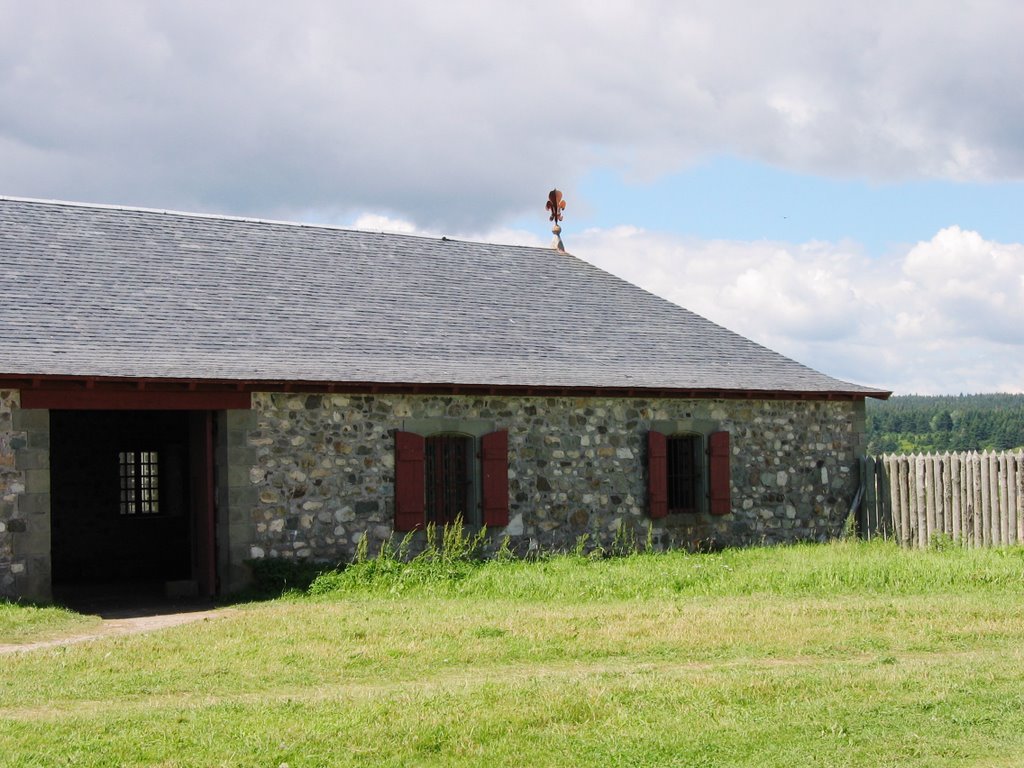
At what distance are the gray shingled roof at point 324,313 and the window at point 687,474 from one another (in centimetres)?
93

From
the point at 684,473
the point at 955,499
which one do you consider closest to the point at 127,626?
the point at 684,473

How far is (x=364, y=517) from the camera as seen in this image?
599 inches

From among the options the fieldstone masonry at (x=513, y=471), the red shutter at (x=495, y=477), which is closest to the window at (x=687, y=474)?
the fieldstone masonry at (x=513, y=471)

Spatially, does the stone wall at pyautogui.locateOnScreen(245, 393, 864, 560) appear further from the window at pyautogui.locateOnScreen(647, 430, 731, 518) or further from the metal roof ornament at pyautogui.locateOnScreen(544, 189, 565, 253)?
the metal roof ornament at pyautogui.locateOnScreen(544, 189, 565, 253)

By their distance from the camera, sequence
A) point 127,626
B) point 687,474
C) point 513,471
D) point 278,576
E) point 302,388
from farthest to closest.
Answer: point 687,474 < point 513,471 < point 302,388 < point 278,576 < point 127,626

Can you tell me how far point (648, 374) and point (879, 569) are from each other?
17.0 ft

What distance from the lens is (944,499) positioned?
1755cm

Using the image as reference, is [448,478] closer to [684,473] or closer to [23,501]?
[684,473]

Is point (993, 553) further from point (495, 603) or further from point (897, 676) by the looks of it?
point (897, 676)

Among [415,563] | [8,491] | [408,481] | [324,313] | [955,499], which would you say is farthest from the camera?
[955,499]

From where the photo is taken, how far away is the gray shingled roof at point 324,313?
1469 centimetres

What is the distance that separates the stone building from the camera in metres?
14.3

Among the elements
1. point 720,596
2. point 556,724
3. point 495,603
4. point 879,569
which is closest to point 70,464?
point 495,603

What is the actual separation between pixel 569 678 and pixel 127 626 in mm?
5827
